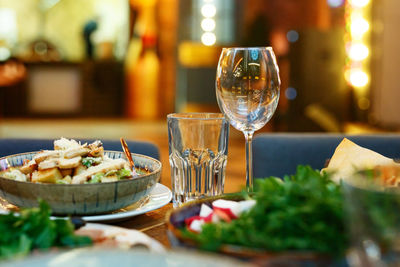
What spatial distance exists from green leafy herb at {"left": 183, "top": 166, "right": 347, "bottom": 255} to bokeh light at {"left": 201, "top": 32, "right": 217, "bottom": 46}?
23.3 ft

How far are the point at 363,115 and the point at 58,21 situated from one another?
17.2ft

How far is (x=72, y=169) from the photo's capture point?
0.80 m

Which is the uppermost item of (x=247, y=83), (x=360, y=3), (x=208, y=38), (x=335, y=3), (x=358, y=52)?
(x=335, y=3)

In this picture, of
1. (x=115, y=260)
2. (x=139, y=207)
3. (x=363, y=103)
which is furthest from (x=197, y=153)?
(x=363, y=103)

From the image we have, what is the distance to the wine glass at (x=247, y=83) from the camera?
834mm

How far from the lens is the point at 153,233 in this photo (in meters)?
0.72

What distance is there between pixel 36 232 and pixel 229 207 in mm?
237

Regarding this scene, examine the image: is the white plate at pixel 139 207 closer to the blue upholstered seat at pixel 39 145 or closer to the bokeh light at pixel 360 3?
the blue upholstered seat at pixel 39 145

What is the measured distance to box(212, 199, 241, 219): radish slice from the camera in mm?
639

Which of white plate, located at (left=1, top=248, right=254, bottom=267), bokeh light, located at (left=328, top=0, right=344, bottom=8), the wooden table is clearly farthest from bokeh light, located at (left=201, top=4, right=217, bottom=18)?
white plate, located at (left=1, top=248, right=254, bottom=267)

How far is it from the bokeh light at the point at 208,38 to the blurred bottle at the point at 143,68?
3.18 feet

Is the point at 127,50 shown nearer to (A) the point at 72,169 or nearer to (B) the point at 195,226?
(A) the point at 72,169

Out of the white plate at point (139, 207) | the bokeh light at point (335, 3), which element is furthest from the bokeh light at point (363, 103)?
the white plate at point (139, 207)

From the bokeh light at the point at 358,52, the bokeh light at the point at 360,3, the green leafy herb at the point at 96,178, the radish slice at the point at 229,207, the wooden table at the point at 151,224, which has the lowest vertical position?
the wooden table at the point at 151,224
